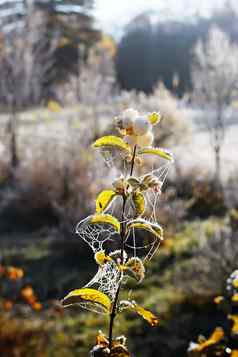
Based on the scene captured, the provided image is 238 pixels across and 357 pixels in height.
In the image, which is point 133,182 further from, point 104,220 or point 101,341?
point 101,341

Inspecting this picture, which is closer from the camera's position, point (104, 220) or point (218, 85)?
point (104, 220)

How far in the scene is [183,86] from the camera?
20.6m

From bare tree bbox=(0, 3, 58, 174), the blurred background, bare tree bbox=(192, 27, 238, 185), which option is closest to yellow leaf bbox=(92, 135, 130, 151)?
the blurred background

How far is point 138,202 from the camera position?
588 millimetres

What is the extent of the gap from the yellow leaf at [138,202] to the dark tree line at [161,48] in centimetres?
2066

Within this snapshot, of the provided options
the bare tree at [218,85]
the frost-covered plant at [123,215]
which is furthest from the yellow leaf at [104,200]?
the bare tree at [218,85]

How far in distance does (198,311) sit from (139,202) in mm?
3532

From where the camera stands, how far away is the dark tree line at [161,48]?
21391 mm

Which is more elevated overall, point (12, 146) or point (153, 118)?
point (153, 118)

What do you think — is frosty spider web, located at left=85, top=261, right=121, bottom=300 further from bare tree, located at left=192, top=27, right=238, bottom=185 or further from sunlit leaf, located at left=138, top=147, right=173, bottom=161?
bare tree, located at left=192, top=27, right=238, bottom=185

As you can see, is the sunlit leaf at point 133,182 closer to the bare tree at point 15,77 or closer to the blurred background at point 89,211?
the blurred background at point 89,211

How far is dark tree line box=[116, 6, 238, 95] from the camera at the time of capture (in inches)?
842

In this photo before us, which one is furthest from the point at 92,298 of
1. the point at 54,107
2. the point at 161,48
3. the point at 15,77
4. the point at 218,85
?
the point at 161,48

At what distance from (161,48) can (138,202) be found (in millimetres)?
22290
